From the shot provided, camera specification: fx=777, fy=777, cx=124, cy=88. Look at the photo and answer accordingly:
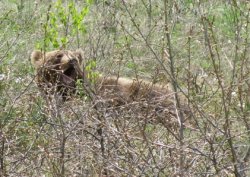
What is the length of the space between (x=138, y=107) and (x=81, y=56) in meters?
1.74

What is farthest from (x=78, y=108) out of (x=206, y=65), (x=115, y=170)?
(x=206, y=65)

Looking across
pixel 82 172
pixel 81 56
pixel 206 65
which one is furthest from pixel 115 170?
pixel 206 65

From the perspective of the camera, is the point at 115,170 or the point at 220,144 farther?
the point at 115,170

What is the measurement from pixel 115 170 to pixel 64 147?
0.45 m

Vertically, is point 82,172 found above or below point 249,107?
below

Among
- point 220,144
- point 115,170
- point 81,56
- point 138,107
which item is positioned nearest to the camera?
point 220,144

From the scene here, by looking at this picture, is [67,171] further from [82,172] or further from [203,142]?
[203,142]

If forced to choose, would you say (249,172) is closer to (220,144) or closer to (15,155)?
(220,144)

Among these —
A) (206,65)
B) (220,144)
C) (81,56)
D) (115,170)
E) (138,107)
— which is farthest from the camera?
(206,65)

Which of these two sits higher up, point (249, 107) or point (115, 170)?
point (249, 107)

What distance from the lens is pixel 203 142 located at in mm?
5227

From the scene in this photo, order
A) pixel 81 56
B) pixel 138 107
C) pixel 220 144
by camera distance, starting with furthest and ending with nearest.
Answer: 1. pixel 81 56
2. pixel 138 107
3. pixel 220 144

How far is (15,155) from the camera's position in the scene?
595 centimetres

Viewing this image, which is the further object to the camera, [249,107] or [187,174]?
[249,107]
